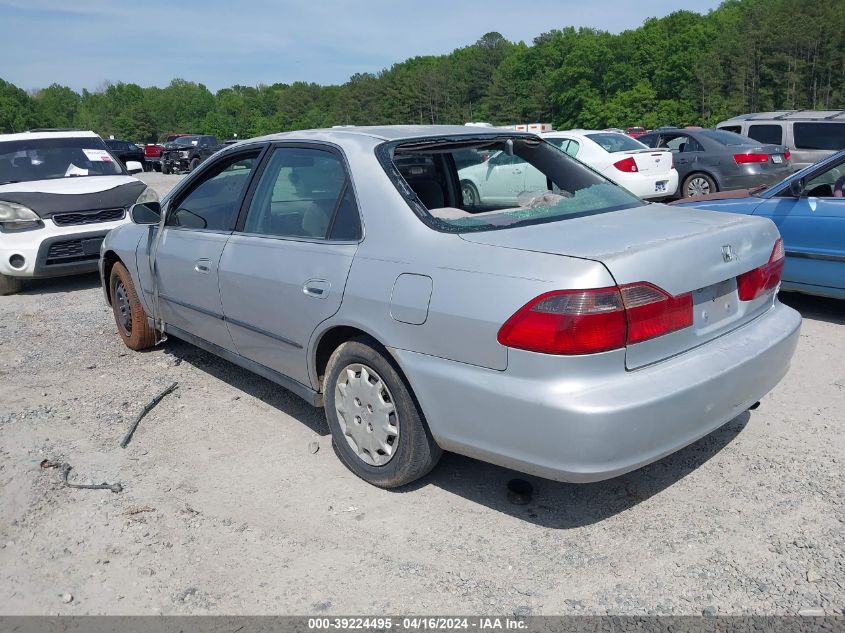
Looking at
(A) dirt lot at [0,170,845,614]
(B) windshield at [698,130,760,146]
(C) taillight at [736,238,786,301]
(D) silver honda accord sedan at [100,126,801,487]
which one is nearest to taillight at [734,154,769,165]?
(B) windshield at [698,130,760,146]

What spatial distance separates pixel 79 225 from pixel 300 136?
5.35m

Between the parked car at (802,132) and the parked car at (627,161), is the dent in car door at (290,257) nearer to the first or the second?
the parked car at (627,161)

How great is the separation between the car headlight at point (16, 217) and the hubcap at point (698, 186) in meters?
10.8

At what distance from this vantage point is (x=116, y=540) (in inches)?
126

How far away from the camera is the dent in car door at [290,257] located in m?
3.50

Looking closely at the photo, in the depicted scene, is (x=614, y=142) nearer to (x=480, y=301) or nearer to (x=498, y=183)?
(x=498, y=183)

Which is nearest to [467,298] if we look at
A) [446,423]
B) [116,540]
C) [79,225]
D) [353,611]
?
[446,423]

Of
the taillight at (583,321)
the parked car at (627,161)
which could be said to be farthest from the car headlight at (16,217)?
the parked car at (627,161)

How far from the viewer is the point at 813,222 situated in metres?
5.84

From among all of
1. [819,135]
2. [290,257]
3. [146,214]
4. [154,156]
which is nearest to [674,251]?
[290,257]

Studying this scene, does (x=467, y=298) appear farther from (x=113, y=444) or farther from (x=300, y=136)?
(x=113, y=444)

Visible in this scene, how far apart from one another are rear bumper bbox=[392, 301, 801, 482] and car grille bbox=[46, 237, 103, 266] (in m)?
6.38

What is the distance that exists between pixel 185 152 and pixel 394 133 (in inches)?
1275

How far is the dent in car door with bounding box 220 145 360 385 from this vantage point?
350 cm
